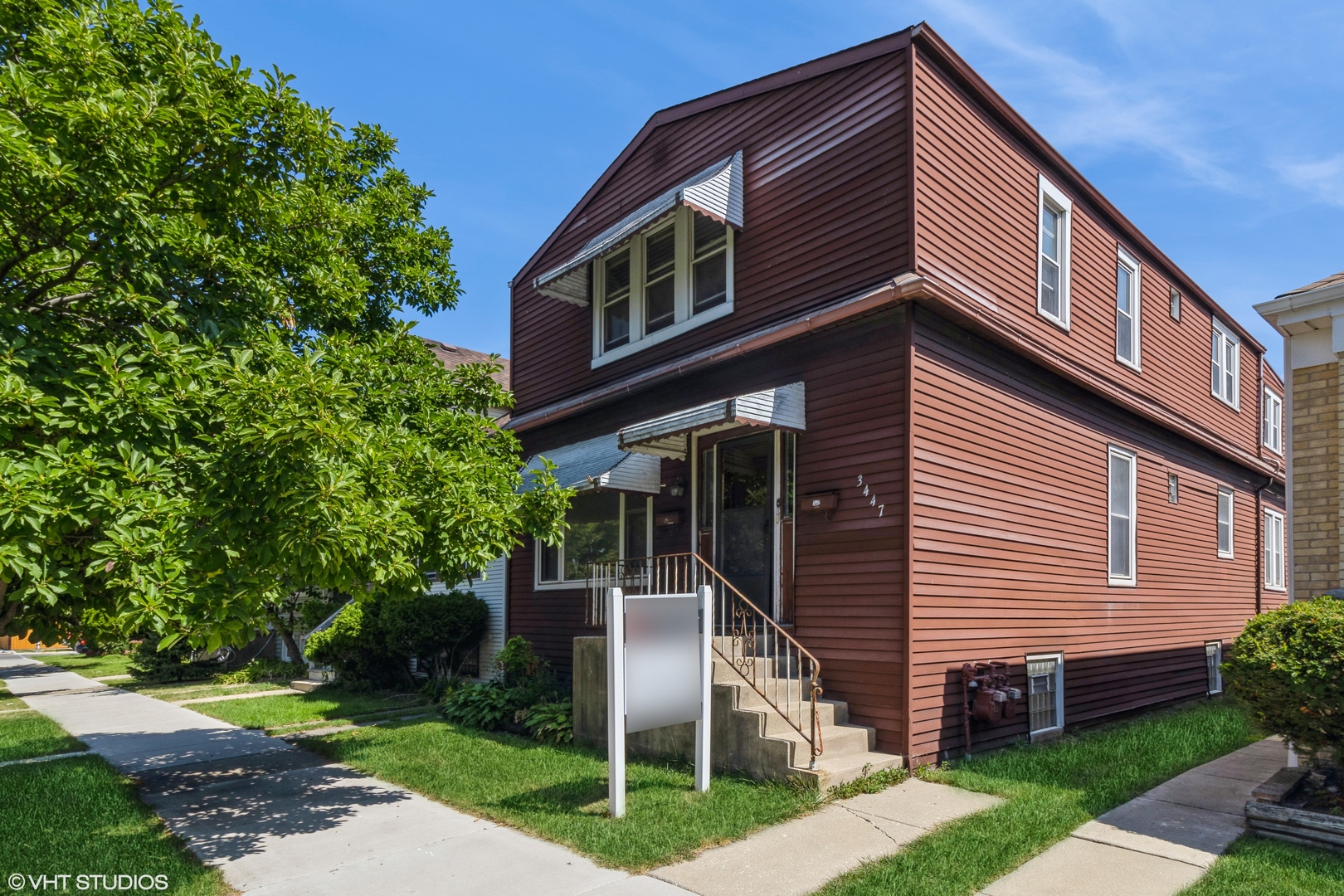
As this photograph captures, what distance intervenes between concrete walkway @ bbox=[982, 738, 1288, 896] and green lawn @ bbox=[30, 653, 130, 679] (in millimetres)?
21036

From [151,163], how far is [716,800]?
5.99m

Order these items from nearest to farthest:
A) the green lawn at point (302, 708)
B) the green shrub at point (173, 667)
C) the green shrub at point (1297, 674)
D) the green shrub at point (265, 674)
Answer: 1. the green shrub at point (1297, 674)
2. the green lawn at point (302, 708)
3. the green shrub at point (265, 674)
4. the green shrub at point (173, 667)

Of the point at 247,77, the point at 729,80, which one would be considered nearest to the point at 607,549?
the point at 729,80

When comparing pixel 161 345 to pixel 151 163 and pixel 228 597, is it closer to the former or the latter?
pixel 151 163

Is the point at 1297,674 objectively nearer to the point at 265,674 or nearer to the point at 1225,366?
the point at 1225,366

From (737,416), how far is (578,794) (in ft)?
12.1

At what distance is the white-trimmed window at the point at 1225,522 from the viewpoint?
1495 centimetres

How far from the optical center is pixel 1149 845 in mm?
6004

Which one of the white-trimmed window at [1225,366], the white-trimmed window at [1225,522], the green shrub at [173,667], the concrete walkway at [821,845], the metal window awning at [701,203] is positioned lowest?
the green shrub at [173,667]

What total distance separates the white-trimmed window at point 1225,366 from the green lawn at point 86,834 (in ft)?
53.5

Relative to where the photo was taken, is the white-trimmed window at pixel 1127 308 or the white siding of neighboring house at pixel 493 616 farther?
the white siding of neighboring house at pixel 493 616

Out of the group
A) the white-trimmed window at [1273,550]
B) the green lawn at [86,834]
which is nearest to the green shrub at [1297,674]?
the green lawn at [86,834]

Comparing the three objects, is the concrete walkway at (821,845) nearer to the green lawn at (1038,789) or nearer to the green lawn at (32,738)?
the green lawn at (1038,789)

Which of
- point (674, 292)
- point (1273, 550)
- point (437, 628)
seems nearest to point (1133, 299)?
point (674, 292)
